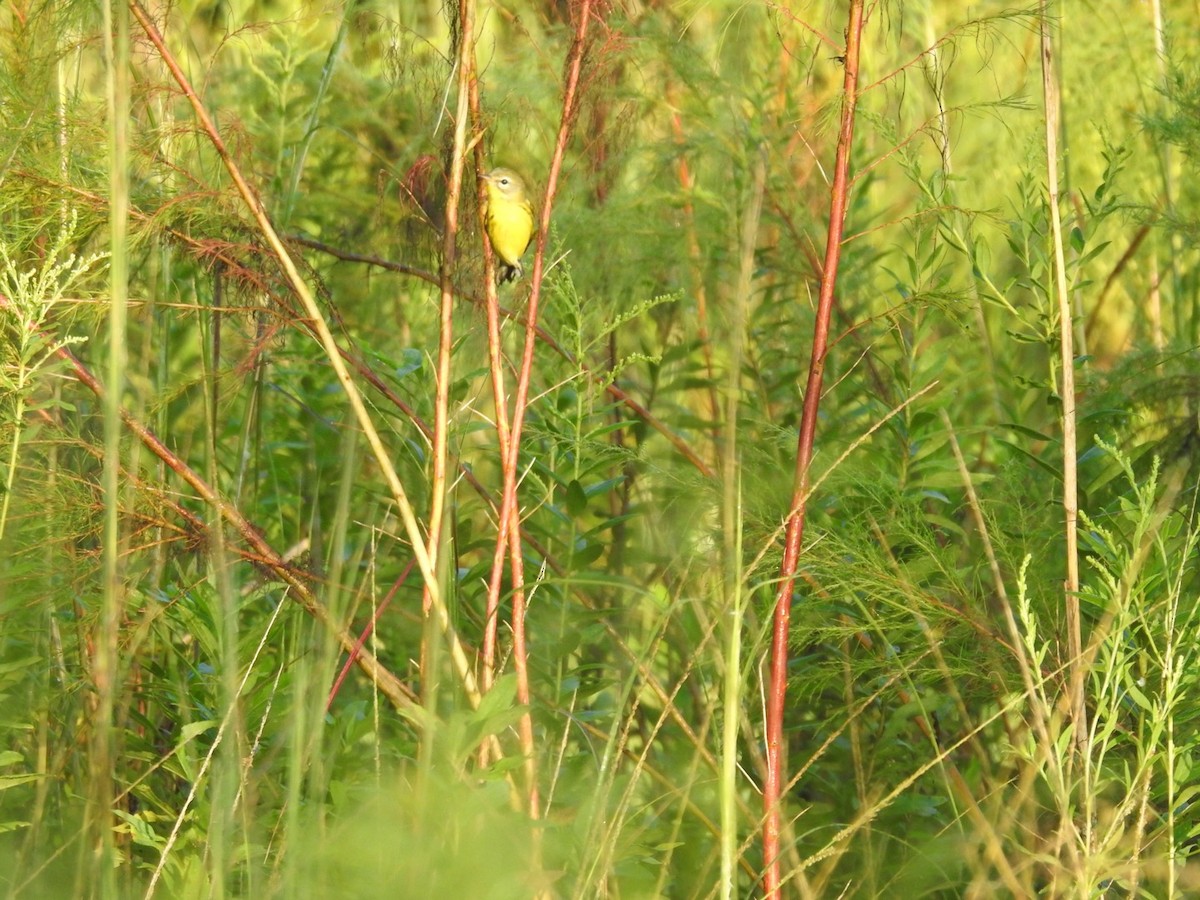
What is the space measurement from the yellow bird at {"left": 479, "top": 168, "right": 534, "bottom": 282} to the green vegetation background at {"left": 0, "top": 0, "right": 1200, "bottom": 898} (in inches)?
2.4

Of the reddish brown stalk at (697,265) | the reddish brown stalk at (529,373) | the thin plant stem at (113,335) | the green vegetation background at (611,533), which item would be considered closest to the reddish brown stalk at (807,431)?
the green vegetation background at (611,533)

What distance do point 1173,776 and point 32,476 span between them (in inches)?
61.0

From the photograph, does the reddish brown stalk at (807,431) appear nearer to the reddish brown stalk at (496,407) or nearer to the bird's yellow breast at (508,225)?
the reddish brown stalk at (496,407)

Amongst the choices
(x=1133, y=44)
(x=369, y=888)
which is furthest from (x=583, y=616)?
(x=1133, y=44)

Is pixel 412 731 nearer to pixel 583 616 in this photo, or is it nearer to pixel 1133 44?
pixel 583 616

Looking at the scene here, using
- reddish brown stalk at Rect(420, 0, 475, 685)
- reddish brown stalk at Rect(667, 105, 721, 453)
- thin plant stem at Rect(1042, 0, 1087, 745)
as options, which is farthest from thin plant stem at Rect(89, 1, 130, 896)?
reddish brown stalk at Rect(667, 105, 721, 453)

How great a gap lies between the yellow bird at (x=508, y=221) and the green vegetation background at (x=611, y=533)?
6 centimetres

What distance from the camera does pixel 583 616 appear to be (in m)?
2.10

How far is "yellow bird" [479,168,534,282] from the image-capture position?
1841mm

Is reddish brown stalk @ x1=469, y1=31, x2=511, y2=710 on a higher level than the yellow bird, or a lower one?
lower

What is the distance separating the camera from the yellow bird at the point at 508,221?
1.84 metres

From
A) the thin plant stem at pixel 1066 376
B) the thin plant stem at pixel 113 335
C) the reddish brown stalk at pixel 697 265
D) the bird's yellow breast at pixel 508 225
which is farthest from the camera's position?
the reddish brown stalk at pixel 697 265

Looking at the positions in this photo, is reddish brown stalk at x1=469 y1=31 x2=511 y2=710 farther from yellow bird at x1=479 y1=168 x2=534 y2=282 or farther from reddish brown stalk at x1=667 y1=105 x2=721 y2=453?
reddish brown stalk at x1=667 y1=105 x2=721 y2=453

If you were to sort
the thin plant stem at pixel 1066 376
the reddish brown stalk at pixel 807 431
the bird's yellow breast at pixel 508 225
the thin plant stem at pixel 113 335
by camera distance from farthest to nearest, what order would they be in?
the bird's yellow breast at pixel 508 225
the thin plant stem at pixel 1066 376
the reddish brown stalk at pixel 807 431
the thin plant stem at pixel 113 335
